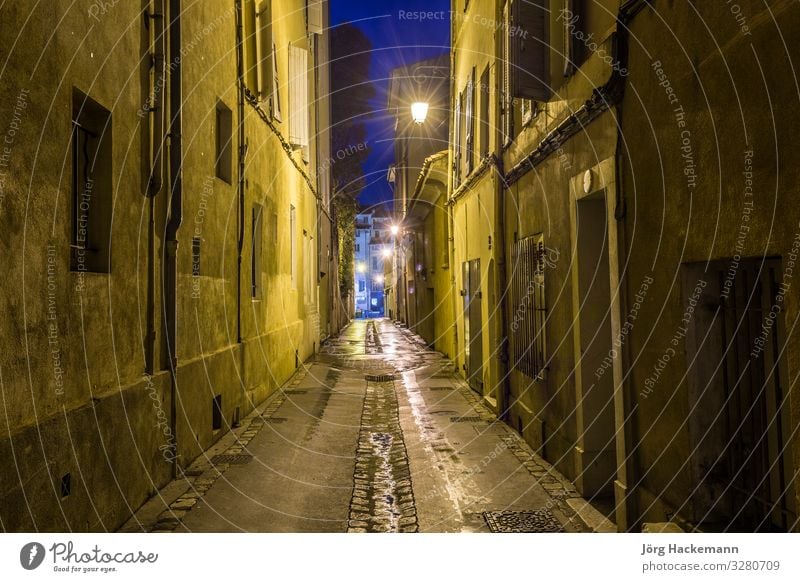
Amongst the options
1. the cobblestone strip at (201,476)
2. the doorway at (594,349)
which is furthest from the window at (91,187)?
the doorway at (594,349)

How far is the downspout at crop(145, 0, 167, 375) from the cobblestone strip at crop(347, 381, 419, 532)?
8.59 feet

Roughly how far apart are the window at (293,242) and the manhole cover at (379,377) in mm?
3032

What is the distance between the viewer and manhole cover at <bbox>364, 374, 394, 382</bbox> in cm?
1585

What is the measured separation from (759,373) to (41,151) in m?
5.06

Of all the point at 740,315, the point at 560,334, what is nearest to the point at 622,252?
the point at 740,315

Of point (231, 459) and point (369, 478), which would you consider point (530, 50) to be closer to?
point (369, 478)

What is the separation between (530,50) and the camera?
7.71 meters

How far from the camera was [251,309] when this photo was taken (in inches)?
452

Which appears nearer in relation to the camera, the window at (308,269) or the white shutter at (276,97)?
the white shutter at (276,97)

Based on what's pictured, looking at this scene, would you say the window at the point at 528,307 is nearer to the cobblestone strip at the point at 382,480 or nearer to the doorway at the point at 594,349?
the doorway at the point at 594,349

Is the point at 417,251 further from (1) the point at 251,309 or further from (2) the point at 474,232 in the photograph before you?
(1) the point at 251,309

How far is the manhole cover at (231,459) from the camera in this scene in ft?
26.1

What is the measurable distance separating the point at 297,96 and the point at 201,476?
1087 centimetres
